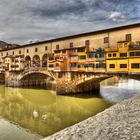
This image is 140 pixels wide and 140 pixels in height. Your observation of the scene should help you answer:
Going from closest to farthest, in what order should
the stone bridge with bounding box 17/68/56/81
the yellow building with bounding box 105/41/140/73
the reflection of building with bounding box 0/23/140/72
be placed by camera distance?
1. the yellow building with bounding box 105/41/140/73
2. the reflection of building with bounding box 0/23/140/72
3. the stone bridge with bounding box 17/68/56/81

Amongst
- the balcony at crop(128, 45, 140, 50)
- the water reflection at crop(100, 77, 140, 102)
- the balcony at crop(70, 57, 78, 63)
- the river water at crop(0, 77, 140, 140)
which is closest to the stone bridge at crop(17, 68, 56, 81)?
the balcony at crop(70, 57, 78, 63)

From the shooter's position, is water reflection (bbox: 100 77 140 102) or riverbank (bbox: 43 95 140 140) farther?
water reflection (bbox: 100 77 140 102)

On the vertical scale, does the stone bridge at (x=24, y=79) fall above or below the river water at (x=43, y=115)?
above

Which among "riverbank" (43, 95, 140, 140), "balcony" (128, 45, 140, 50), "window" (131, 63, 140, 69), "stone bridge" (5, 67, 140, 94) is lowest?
"riverbank" (43, 95, 140, 140)

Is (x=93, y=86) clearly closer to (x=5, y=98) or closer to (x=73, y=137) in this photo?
(x=5, y=98)

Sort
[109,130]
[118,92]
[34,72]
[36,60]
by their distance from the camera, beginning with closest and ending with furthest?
[109,130]
[118,92]
[34,72]
[36,60]

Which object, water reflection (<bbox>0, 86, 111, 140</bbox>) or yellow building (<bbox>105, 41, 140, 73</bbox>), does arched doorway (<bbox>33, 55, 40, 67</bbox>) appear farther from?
yellow building (<bbox>105, 41, 140, 73</bbox>)

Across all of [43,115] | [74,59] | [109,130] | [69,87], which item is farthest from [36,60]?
→ [109,130]

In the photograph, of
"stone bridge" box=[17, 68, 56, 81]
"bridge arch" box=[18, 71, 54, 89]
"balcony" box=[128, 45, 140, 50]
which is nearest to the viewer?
"balcony" box=[128, 45, 140, 50]

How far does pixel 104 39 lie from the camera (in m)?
36.5

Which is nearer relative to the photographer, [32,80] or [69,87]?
[69,87]

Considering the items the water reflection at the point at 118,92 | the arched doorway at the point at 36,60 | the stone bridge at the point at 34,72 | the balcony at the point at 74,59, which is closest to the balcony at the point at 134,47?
the water reflection at the point at 118,92

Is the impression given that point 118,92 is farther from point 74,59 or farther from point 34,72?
point 34,72

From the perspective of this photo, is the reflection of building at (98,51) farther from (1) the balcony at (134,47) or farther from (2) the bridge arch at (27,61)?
(2) the bridge arch at (27,61)
